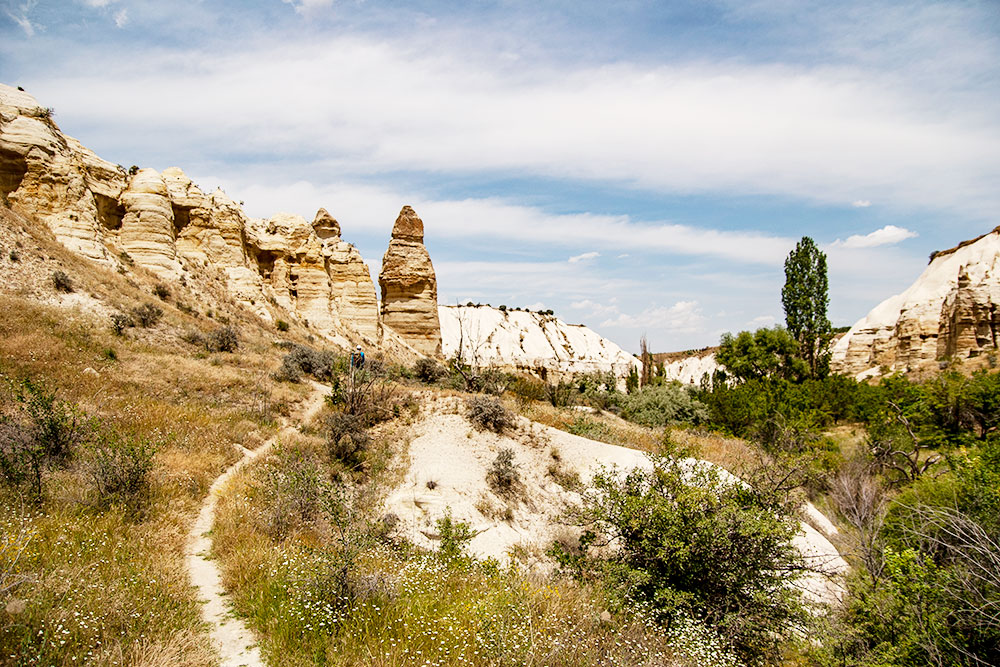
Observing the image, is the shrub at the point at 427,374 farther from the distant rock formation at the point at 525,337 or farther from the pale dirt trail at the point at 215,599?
the distant rock formation at the point at 525,337

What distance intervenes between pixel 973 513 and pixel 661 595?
696 centimetres

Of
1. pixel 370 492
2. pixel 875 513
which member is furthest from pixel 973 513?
pixel 370 492

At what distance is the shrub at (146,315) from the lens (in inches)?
687

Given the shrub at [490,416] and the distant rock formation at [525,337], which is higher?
the distant rock formation at [525,337]

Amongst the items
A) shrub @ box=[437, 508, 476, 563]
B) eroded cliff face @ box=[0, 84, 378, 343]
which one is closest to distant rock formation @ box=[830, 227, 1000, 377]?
eroded cliff face @ box=[0, 84, 378, 343]

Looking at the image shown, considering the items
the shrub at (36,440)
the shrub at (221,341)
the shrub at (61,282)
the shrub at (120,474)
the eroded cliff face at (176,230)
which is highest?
the eroded cliff face at (176,230)

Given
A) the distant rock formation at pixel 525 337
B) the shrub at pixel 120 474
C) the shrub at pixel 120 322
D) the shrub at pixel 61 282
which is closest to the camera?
the shrub at pixel 120 474

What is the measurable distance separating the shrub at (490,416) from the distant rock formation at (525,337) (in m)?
41.9

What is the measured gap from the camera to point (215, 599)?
5.31 metres

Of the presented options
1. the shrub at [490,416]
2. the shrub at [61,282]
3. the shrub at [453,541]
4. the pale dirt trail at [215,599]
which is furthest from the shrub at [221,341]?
the shrub at [453,541]

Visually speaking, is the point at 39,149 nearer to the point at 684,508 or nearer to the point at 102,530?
the point at 102,530

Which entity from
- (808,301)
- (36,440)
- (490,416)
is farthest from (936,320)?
(36,440)

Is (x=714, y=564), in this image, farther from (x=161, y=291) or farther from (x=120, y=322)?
(x=161, y=291)

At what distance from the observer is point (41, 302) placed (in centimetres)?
1582
